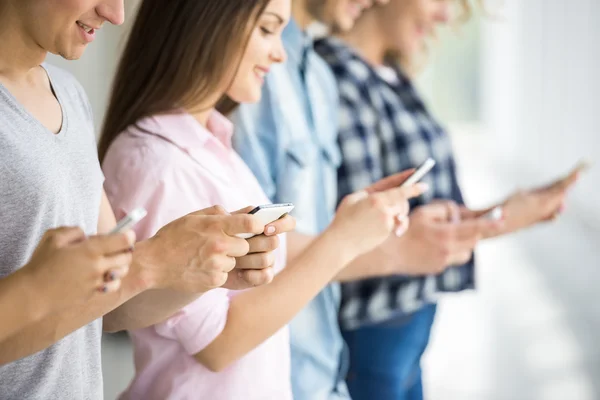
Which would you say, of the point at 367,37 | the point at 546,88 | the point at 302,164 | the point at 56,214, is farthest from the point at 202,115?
the point at 546,88

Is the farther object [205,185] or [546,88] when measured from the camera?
[546,88]

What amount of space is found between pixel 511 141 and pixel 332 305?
11.8 ft

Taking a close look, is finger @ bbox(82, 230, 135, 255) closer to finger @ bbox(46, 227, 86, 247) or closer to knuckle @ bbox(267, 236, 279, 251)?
finger @ bbox(46, 227, 86, 247)

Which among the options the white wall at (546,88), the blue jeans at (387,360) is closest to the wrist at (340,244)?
the blue jeans at (387,360)

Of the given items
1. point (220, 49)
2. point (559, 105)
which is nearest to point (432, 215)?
point (220, 49)

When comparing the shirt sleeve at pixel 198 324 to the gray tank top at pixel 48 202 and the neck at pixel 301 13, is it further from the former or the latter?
the neck at pixel 301 13

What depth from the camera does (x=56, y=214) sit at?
0.84 meters

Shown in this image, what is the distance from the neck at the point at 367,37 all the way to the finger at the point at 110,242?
1.42 meters

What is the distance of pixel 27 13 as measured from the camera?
822mm

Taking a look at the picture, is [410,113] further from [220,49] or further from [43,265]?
[43,265]

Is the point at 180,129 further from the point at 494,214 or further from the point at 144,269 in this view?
the point at 494,214

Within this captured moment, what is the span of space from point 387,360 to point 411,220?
34 centimetres

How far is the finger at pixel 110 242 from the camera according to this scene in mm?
672

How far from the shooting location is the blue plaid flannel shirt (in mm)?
1749
